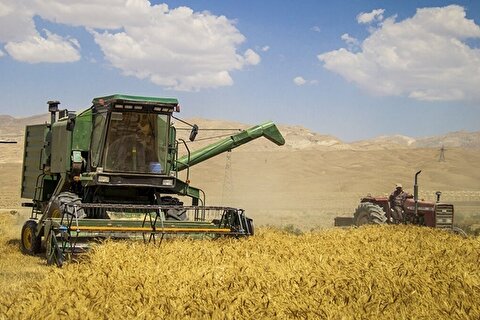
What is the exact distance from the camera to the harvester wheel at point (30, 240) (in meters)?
13.0

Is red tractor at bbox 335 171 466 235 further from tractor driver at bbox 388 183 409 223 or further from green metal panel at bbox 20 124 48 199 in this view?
green metal panel at bbox 20 124 48 199

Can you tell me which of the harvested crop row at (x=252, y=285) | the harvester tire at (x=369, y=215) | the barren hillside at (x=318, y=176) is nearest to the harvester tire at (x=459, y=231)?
the harvester tire at (x=369, y=215)

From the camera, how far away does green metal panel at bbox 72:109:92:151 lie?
13188 millimetres

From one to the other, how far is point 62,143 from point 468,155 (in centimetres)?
7478

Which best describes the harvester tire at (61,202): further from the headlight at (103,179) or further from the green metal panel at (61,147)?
the green metal panel at (61,147)

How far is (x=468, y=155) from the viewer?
81.4 meters

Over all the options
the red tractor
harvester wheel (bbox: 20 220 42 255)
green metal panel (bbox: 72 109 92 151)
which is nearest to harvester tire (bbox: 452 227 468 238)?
the red tractor

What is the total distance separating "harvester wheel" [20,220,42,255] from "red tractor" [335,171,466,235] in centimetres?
846

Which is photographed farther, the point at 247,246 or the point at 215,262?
the point at 247,246

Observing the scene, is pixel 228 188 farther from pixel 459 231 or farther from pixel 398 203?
pixel 459 231

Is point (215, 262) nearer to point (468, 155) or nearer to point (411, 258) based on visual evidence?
point (411, 258)

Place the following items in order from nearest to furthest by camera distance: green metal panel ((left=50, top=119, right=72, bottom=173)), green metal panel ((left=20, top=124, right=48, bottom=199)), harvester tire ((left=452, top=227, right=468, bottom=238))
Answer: green metal panel ((left=50, top=119, right=72, bottom=173)) < green metal panel ((left=20, top=124, right=48, bottom=199)) < harvester tire ((left=452, top=227, right=468, bottom=238))

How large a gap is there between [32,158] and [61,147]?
201 cm

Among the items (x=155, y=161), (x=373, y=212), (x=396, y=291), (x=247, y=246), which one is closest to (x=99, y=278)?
(x=396, y=291)
